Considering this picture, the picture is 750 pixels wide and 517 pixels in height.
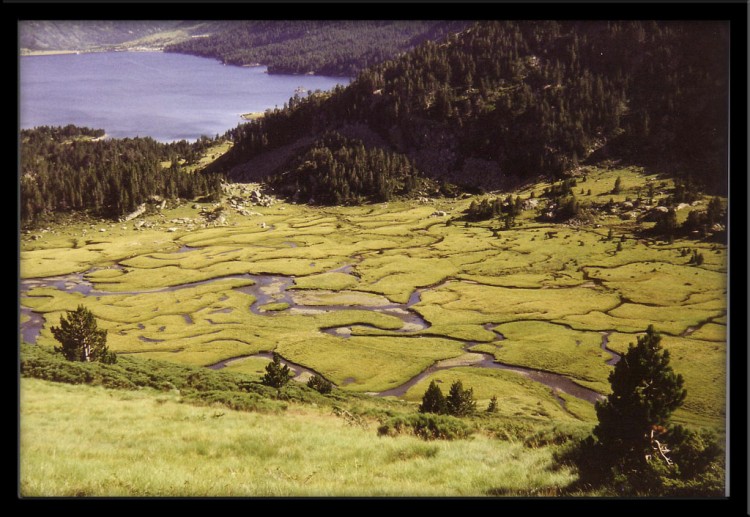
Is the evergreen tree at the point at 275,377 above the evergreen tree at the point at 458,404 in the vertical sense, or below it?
above

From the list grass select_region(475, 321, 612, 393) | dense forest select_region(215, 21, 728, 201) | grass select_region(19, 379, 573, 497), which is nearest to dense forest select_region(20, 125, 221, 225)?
dense forest select_region(215, 21, 728, 201)

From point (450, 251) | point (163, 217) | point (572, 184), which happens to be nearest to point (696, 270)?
point (450, 251)

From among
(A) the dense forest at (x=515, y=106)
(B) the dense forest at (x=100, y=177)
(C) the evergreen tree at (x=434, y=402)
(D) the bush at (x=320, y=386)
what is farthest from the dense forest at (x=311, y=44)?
(B) the dense forest at (x=100, y=177)

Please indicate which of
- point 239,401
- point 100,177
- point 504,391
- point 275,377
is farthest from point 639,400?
point 100,177

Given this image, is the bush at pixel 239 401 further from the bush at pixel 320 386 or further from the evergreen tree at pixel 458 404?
the evergreen tree at pixel 458 404

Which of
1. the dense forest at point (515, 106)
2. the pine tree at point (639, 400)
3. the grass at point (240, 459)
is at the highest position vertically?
the dense forest at point (515, 106)

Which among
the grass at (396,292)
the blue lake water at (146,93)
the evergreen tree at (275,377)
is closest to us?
the evergreen tree at (275,377)

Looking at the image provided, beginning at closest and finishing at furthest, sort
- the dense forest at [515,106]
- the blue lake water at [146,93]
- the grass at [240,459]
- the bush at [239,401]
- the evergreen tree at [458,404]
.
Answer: the grass at [240,459], the bush at [239,401], the evergreen tree at [458,404], the blue lake water at [146,93], the dense forest at [515,106]
